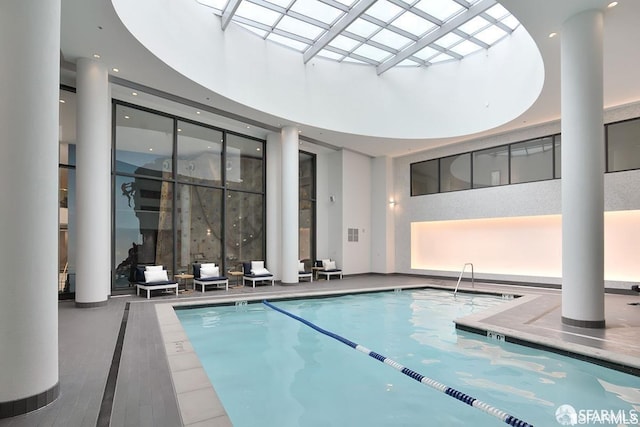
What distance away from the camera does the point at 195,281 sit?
10047 mm

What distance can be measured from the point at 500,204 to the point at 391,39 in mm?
6156

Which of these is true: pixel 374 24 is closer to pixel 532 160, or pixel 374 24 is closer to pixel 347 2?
pixel 347 2

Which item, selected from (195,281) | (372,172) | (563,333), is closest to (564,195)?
A: (563,333)

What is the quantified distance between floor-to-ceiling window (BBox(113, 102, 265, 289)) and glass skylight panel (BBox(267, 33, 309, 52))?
3.13 meters

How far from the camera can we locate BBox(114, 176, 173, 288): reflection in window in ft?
29.9

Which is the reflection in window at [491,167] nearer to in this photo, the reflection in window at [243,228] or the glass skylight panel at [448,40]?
the glass skylight panel at [448,40]

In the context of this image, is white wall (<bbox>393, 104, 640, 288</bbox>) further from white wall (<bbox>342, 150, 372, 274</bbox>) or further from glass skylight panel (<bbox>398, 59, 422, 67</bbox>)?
glass skylight panel (<bbox>398, 59, 422, 67</bbox>)

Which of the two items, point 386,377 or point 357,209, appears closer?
point 386,377

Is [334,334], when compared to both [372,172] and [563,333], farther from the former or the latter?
[372,172]

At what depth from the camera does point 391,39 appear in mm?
10180

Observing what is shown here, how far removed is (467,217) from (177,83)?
985 cm

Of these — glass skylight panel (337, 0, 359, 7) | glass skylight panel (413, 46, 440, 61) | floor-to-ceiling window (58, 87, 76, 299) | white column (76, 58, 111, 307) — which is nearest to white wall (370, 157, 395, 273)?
glass skylight panel (413, 46, 440, 61)

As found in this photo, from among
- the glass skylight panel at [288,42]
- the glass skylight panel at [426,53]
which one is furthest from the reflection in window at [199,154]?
the glass skylight panel at [426,53]

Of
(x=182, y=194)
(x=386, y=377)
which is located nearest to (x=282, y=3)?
(x=182, y=194)
